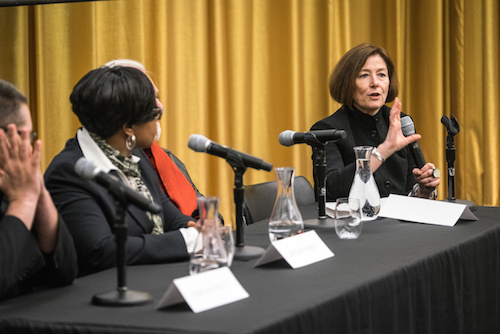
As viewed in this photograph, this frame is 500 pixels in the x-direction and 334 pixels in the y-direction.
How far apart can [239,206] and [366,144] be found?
1.61 meters

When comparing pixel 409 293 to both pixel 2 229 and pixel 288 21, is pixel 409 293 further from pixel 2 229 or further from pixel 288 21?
pixel 288 21

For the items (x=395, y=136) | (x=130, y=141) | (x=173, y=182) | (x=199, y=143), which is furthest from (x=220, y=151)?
(x=395, y=136)

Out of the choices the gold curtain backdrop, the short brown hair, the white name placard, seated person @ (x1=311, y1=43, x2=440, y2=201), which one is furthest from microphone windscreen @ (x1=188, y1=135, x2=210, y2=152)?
the gold curtain backdrop

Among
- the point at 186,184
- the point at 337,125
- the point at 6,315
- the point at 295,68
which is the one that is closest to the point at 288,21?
the point at 295,68

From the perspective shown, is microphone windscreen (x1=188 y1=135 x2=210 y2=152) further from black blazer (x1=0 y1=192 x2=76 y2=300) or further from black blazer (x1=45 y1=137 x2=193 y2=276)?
black blazer (x1=0 y1=192 x2=76 y2=300)

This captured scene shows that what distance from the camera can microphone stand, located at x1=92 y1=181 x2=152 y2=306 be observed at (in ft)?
4.53

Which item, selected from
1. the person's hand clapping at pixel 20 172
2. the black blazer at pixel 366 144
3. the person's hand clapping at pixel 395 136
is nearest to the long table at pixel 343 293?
the person's hand clapping at pixel 20 172

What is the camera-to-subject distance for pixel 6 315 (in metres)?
1.35

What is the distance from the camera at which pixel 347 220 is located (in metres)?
2.10

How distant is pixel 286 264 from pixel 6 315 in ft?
2.24

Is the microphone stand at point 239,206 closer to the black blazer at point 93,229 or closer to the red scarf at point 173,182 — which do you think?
the black blazer at point 93,229

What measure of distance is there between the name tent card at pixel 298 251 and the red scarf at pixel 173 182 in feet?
2.94

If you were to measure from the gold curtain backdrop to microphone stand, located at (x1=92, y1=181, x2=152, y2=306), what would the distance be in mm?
3426

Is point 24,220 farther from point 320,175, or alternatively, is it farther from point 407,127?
point 407,127
